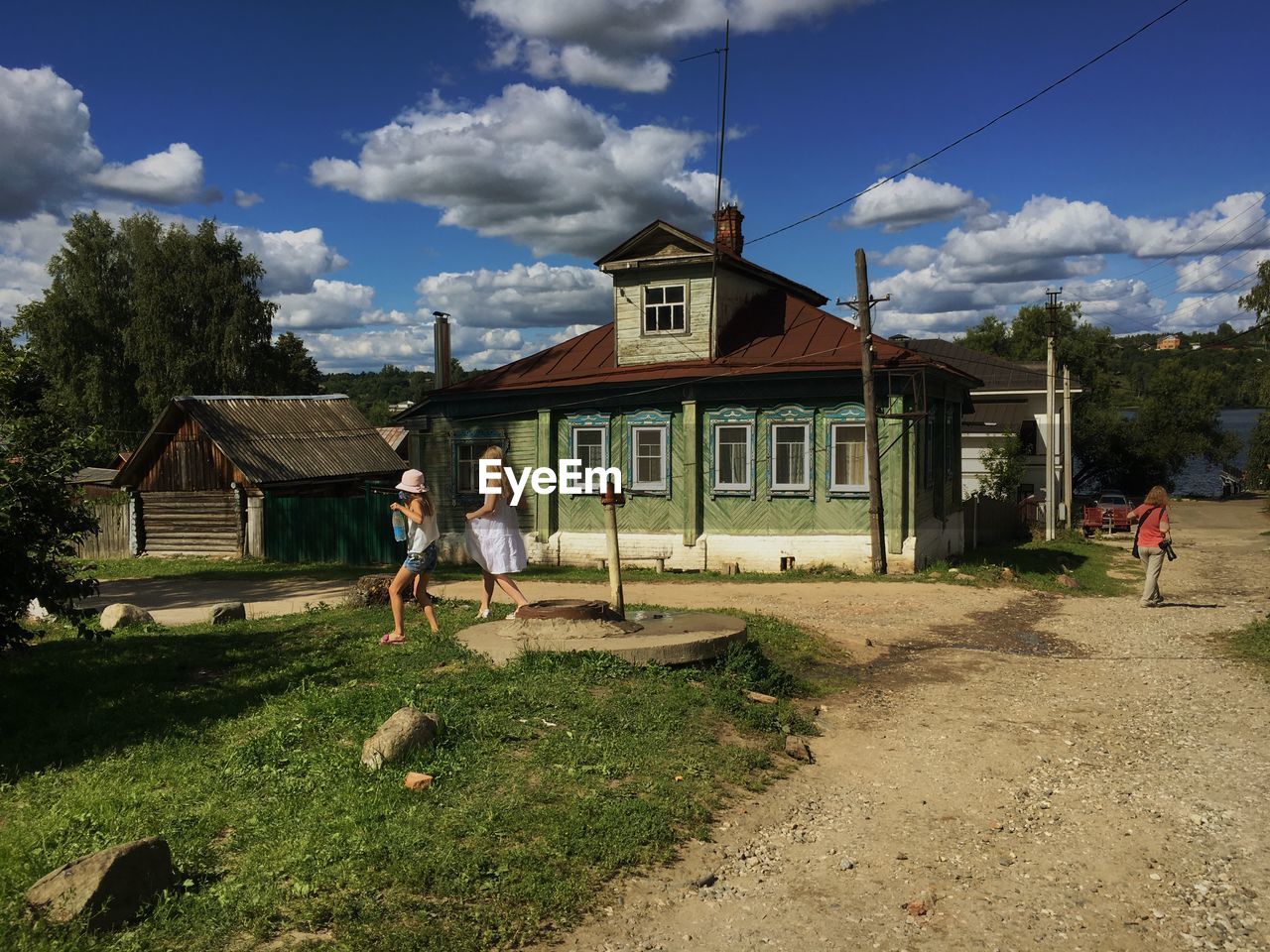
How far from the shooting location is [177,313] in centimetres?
4062

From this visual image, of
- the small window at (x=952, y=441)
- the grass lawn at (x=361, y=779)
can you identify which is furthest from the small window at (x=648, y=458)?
the grass lawn at (x=361, y=779)

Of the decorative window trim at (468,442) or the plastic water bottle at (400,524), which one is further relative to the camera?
the decorative window trim at (468,442)

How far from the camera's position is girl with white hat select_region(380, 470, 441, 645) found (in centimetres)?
898

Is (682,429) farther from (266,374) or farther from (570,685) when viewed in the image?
(266,374)

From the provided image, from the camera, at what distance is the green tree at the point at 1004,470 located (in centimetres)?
3033

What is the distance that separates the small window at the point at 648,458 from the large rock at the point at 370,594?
A: 29.2ft

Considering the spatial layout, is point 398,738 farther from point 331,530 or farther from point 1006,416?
point 1006,416

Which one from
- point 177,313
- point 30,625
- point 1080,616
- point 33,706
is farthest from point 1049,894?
point 177,313

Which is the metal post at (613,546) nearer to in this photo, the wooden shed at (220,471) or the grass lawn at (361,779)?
the grass lawn at (361,779)

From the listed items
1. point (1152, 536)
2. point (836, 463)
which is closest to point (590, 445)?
point (836, 463)

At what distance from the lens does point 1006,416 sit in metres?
34.5

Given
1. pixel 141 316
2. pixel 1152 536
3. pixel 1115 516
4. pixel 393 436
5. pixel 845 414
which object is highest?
pixel 141 316

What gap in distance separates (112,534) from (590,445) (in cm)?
1422

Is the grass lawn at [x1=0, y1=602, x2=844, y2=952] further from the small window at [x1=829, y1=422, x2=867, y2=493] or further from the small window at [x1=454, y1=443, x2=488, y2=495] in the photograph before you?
the small window at [x1=454, y1=443, x2=488, y2=495]
